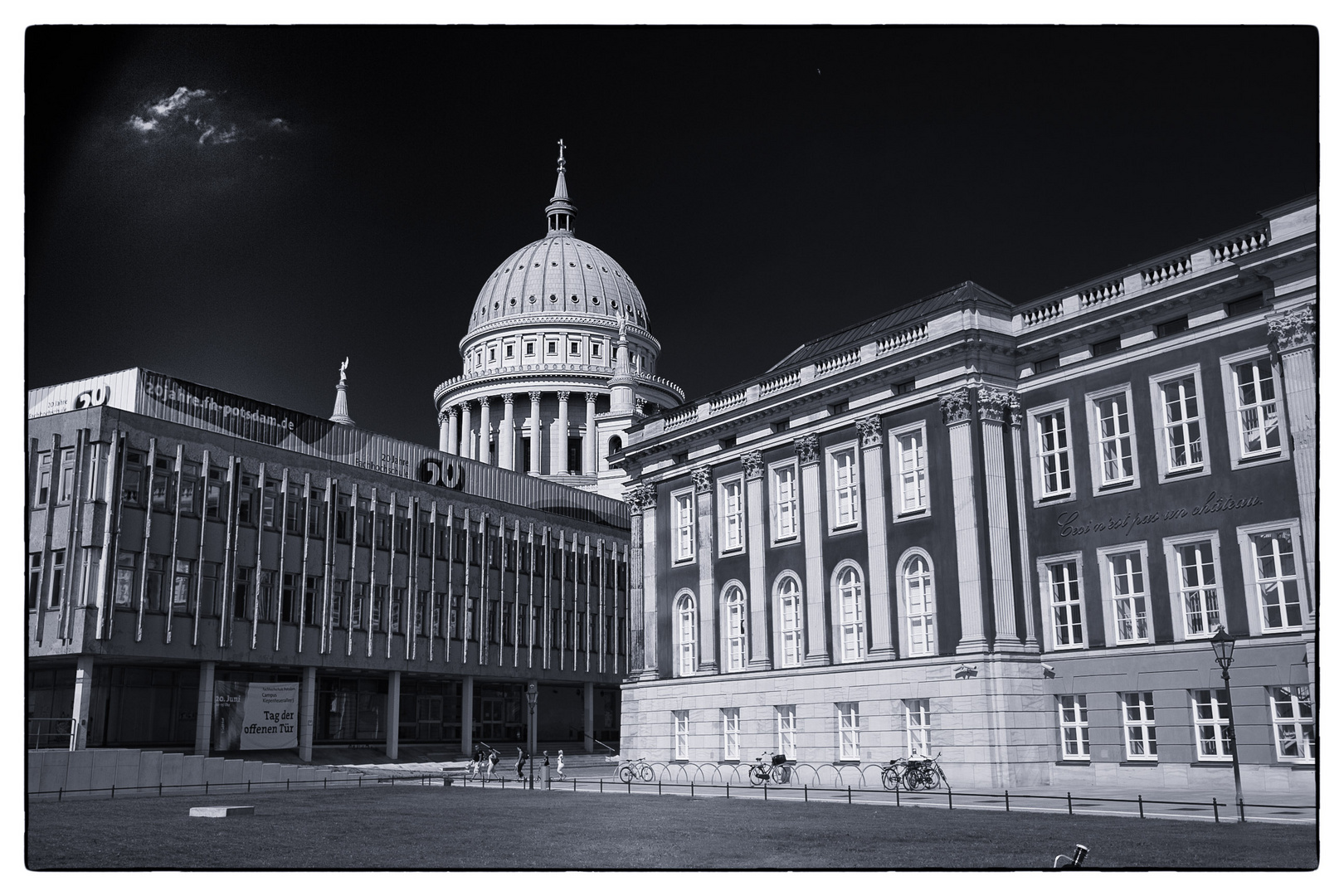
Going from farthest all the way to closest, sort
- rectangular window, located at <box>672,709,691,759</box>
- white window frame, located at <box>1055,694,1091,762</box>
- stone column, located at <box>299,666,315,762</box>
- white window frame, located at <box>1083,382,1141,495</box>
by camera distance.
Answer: stone column, located at <box>299,666,315,762</box> < rectangular window, located at <box>672,709,691,759</box> < white window frame, located at <box>1055,694,1091,762</box> < white window frame, located at <box>1083,382,1141,495</box>

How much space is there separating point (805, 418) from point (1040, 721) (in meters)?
13.2

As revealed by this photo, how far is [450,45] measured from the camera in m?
19.4

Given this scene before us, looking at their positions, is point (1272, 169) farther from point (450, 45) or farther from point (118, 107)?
point (118, 107)

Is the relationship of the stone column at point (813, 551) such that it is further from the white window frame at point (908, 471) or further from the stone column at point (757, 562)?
the white window frame at point (908, 471)

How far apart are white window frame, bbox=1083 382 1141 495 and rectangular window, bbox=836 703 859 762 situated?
1028 centimetres

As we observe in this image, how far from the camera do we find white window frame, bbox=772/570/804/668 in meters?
42.4

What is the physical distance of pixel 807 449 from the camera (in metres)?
42.4

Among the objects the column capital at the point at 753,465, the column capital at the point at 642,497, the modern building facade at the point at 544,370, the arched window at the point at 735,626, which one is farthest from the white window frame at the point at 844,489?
the modern building facade at the point at 544,370

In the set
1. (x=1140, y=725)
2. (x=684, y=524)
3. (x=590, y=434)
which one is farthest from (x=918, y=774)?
(x=590, y=434)

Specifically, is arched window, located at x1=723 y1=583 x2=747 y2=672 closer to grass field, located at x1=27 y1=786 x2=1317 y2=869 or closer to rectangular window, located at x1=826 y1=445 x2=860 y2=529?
rectangular window, located at x1=826 y1=445 x2=860 y2=529

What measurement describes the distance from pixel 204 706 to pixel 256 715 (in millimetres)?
3381

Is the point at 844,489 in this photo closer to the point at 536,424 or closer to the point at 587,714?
the point at 587,714

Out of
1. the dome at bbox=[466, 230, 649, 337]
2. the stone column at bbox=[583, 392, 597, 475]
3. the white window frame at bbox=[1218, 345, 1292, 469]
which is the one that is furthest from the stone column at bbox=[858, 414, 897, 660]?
the dome at bbox=[466, 230, 649, 337]

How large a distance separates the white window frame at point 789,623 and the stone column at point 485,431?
7331 cm
